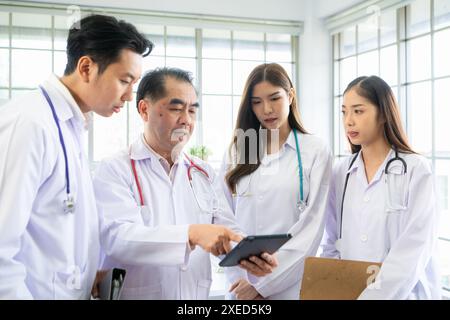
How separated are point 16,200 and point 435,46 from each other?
9.86 ft

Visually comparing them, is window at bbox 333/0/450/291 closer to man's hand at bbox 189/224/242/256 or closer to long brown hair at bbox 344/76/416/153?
long brown hair at bbox 344/76/416/153

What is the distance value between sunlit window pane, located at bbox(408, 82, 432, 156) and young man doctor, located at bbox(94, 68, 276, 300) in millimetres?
2231

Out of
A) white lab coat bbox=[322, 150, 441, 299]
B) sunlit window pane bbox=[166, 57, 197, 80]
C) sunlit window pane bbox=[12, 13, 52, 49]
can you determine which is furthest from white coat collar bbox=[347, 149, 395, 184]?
sunlit window pane bbox=[12, 13, 52, 49]

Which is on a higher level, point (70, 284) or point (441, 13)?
point (441, 13)

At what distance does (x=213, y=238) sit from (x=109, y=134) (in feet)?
9.35

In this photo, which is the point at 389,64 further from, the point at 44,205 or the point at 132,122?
the point at 44,205

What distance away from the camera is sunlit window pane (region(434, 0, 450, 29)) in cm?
300

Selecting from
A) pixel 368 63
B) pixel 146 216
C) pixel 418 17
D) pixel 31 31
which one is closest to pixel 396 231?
pixel 146 216

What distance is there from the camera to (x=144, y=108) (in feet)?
4.75

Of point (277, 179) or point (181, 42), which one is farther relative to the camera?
point (181, 42)

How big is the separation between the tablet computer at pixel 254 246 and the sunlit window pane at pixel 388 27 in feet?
9.14
